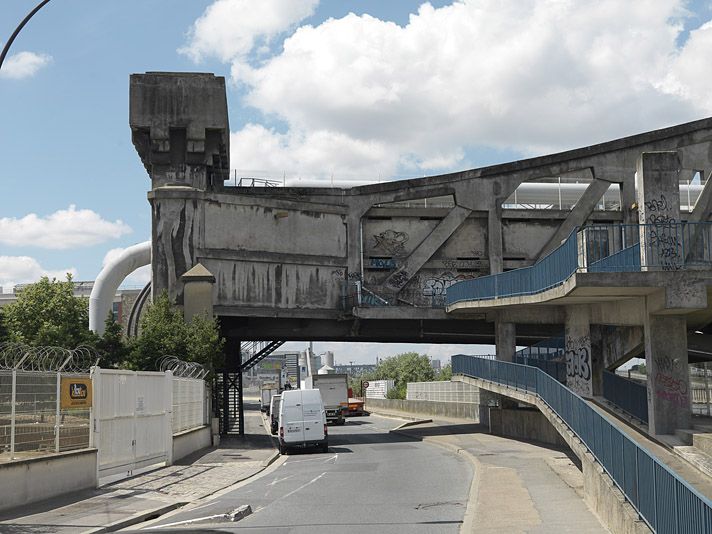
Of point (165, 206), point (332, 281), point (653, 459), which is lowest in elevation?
point (653, 459)

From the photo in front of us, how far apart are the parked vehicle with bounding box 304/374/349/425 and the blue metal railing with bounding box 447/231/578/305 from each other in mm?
21310

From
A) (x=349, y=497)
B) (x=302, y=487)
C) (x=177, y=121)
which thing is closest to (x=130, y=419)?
(x=302, y=487)

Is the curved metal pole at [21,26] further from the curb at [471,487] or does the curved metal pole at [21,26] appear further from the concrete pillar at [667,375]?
the concrete pillar at [667,375]

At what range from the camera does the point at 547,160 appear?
144ft

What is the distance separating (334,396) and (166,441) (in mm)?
35560

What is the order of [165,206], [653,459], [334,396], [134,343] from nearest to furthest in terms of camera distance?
[653,459] < [134,343] < [165,206] < [334,396]

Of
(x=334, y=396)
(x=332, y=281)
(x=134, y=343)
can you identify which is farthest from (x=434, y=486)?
(x=334, y=396)

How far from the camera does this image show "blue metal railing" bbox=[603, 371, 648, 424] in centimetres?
2506

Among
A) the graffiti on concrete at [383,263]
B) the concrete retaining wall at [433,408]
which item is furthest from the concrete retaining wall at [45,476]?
the concrete retaining wall at [433,408]

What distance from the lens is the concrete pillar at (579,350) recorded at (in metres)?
29.3

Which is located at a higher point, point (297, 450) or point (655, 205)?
point (655, 205)

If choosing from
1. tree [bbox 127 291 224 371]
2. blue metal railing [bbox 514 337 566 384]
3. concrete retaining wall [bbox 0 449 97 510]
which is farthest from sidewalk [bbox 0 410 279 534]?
Result: blue metal railing [bbox 514 337 566 384]

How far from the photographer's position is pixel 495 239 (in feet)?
151

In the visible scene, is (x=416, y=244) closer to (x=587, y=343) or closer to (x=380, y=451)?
(x=380, y=451)
